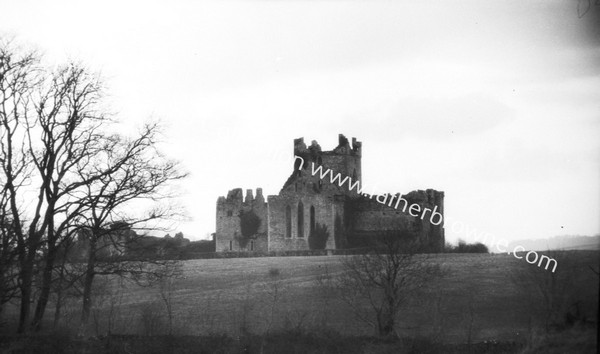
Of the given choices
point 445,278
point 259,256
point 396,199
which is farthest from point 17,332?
point 396,199

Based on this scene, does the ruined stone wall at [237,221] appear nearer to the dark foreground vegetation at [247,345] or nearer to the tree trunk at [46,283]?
the dark foreground vegetation at [247,345]

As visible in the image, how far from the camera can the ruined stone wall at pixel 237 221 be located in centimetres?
7150

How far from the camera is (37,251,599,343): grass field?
2964 centimetres

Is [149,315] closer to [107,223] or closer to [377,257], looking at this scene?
[107,223]

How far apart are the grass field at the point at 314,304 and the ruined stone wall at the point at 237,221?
843 inches

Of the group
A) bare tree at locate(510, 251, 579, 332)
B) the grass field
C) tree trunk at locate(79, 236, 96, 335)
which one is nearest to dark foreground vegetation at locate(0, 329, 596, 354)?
the grass field

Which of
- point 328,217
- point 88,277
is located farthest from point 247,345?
point 328,217

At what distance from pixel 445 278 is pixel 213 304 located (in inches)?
→ 523

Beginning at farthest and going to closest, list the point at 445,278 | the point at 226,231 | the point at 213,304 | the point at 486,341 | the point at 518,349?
the point at 226,231
the point at 445,278
the point at 213,304
the point at 486,341
the point at 518,349

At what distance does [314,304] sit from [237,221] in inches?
1420

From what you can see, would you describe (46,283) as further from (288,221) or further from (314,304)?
(288,221)

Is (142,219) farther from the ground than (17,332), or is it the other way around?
(142,219)

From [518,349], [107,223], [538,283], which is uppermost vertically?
[107,223]

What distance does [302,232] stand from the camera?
66.5m
